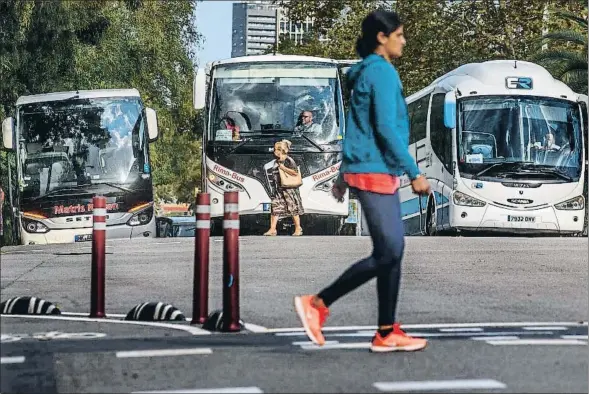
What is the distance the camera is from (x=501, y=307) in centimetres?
1241

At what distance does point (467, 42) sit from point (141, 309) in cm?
4447

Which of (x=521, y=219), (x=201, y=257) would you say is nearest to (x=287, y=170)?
(x=521, y=219)

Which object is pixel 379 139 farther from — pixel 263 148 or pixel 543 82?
pixel 543 82

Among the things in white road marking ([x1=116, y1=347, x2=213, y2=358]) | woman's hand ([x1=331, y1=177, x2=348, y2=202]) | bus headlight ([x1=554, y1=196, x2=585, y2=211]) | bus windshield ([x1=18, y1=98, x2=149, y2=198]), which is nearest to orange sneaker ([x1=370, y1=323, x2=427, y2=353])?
woman's hand ([x1=331, y1=177, x2=348, y2=202])

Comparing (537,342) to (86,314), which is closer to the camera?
(537,342)

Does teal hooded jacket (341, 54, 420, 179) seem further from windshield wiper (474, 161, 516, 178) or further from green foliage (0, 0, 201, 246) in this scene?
green foliage (0, 0, 201, 246)

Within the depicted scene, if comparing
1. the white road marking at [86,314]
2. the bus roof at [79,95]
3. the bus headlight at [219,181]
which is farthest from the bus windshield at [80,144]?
the white road marking at [86,314]

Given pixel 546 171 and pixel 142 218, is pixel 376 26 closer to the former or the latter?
pixel 546 171

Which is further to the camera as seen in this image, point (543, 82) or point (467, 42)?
point (467, 42)

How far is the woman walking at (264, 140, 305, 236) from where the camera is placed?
27281mm

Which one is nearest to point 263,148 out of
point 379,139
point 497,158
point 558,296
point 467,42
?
point 497,158

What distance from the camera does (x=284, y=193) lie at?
2769 cm

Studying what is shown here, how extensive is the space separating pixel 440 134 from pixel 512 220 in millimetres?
3051

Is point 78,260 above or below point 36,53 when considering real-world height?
below
